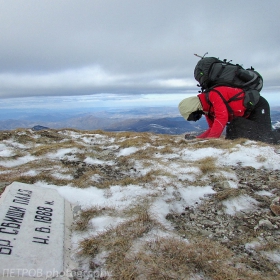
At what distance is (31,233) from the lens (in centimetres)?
361

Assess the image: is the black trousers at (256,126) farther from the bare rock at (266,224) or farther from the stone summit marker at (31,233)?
the stone summit marker at (31,233)

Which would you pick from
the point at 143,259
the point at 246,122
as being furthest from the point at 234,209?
the point at 246,122

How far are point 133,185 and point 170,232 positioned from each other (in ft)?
6.82

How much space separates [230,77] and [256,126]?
2.79 metres

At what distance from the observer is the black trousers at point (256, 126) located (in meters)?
10.3

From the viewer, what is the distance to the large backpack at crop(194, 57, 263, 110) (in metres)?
10.2

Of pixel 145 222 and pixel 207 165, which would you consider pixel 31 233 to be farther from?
pixel 207 165

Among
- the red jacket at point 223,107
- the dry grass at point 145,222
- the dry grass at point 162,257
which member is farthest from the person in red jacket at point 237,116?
the dry grass at point 162,257

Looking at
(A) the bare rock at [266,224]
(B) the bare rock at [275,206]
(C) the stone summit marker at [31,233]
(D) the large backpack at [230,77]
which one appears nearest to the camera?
(C) the stone summit marker at [31,233]

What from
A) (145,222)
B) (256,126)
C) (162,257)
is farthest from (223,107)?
(162,257)

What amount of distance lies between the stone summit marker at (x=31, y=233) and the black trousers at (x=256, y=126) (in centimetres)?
891

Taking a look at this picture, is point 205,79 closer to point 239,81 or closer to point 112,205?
point 239,81

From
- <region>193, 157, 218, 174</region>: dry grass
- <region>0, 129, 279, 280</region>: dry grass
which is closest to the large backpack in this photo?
<region>0, 129, 279, 280</region>: dry grass

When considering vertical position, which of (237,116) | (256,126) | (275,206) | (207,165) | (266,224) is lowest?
(266,224)
